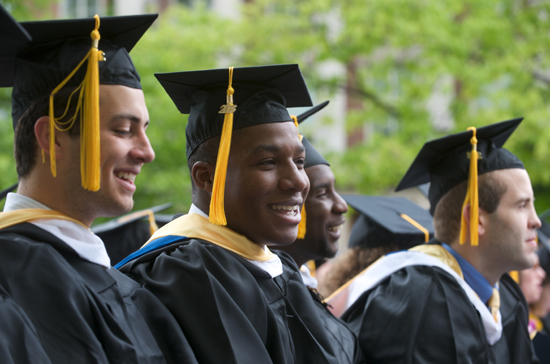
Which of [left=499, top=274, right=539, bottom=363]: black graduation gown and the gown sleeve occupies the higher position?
the gown sleeve

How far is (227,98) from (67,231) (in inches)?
32.3

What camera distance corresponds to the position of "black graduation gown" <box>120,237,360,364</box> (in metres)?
1.97

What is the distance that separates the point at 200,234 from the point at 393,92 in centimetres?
913

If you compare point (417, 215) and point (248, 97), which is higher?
point (248, 97)

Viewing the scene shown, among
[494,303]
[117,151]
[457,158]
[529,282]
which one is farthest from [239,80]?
[529,282]

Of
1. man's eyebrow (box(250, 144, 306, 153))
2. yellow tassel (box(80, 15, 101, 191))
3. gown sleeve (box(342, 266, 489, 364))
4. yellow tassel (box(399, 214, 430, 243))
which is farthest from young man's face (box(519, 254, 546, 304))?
yellow tassel (box(80, 15, 101, 191))

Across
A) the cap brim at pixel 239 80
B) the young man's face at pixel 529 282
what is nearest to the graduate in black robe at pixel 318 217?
the cap brim at pixel 239 80

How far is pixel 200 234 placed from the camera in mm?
2193

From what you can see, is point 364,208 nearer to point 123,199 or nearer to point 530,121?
point 123,199

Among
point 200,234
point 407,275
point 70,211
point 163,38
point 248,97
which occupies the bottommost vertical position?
point 407,275

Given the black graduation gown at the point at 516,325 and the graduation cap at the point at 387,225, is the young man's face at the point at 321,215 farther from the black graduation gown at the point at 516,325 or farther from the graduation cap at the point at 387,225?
the black graduation gown at the point at 516,325

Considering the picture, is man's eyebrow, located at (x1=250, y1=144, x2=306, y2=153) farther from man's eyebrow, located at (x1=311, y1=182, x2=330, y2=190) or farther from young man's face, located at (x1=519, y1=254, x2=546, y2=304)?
young man's face, located at (x1=519, y1=254, x2=546, y2=304)

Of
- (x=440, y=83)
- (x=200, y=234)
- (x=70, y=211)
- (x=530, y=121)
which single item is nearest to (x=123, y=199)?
(x=70, y=211)

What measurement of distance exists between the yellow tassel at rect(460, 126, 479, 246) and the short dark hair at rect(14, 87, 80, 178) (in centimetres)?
219
